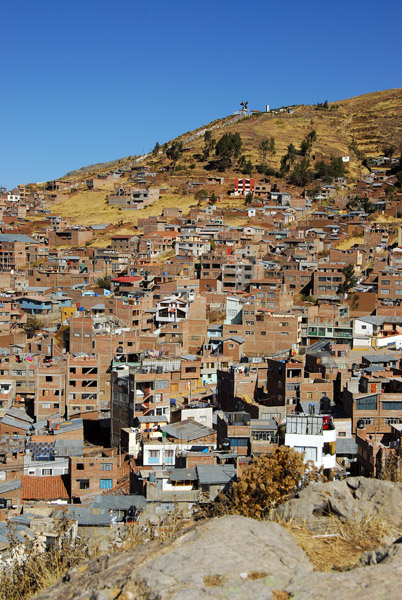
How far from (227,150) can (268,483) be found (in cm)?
6543

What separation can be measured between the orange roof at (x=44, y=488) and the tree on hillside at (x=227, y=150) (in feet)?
184

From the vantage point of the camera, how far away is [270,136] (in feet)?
Result: 275

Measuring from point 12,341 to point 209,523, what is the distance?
97.1 ft

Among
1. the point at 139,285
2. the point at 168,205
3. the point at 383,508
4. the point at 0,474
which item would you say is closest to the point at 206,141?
the point at 168,205

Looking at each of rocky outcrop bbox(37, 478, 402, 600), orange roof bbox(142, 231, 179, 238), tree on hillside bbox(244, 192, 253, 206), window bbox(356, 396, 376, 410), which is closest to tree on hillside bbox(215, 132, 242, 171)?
tree on hillside bbox(244, 192, 253, 206)

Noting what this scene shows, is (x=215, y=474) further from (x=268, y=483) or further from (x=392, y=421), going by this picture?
(x=392, y=421)

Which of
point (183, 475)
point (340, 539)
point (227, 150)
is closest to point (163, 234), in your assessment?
point (227, 150)

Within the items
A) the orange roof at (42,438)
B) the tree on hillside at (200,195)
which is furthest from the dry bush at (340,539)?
the tree on hillside at (200,195)

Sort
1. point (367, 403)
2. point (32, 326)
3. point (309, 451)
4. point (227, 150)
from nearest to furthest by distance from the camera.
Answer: point (309, 451), point (367, 403), point (32, 326), point (227, 150)

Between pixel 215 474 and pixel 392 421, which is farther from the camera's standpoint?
pixel 392 421

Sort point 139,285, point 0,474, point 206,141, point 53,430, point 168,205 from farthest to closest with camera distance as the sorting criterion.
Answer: point 206,141
point 168,205
point 139,285
point 53,430
point 0,474

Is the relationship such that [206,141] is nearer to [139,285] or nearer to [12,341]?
[139,285]

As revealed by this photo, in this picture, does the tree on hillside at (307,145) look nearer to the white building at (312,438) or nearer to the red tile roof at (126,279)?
the red tile roof at (126,279)

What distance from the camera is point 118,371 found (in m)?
24.3
